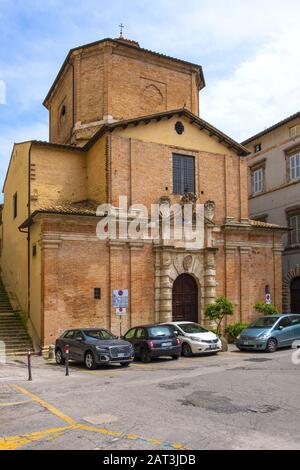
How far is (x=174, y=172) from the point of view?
2628cm

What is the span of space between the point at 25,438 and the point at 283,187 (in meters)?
28.1

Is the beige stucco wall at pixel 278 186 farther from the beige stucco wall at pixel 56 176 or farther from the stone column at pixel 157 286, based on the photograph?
the beige stucco wall at pixel 56 176

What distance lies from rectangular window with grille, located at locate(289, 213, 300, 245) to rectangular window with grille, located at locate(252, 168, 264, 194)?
13.5 feet

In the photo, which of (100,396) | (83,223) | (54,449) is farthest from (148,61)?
(54,449)

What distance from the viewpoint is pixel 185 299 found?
25703 millimetres

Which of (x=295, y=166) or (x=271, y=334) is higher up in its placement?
(x=295, y=166)

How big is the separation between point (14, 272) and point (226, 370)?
55.5 ft

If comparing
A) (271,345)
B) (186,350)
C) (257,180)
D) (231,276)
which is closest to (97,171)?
(231,276)

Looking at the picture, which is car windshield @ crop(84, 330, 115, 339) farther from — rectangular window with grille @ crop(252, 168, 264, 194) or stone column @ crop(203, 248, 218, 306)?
rectangular window with grille @ crop(252, 168, 264, 194)

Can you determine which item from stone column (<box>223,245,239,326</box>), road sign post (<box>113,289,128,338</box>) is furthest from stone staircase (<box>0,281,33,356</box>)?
stone column (<box>223,245,239,326</box>)

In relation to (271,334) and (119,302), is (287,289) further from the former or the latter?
(119,302)

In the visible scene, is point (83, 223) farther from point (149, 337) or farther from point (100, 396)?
point (100, 396)

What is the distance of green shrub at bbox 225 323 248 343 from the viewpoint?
25.2 meters

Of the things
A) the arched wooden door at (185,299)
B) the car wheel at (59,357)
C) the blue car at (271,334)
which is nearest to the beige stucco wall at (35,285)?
the car wheel at (59,357)
